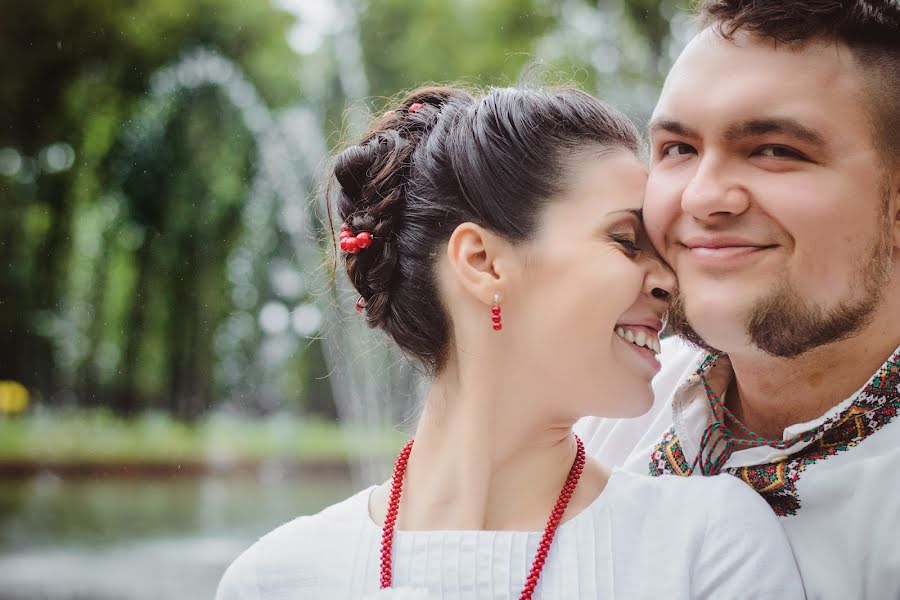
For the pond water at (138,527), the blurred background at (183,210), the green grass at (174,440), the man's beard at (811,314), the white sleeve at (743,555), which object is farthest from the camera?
the green grass at (174,440)

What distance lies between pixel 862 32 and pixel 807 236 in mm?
350

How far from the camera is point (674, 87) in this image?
1749 mm

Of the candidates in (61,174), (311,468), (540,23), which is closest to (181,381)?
(311,468)

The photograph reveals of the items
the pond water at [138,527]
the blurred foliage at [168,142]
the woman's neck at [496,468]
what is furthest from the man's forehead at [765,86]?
the blurred foliage at [168,142]

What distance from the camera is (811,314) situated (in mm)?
1643

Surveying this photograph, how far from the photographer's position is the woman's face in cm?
167

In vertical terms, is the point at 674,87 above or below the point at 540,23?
below

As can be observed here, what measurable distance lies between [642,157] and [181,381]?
7048 millimetres

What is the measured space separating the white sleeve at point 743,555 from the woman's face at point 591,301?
9.2 inches

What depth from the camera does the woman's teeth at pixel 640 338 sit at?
1729 mm

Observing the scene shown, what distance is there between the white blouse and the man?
127 mm

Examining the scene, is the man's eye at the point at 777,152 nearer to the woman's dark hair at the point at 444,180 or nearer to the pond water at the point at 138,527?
the woman's dark hair at the point at 444,180

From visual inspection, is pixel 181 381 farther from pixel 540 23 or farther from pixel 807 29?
pixel 807 29

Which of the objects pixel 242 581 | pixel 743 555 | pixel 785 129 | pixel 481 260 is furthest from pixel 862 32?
pixel 242 581
